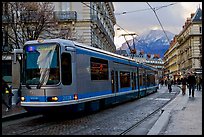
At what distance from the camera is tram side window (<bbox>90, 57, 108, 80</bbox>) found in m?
16.6

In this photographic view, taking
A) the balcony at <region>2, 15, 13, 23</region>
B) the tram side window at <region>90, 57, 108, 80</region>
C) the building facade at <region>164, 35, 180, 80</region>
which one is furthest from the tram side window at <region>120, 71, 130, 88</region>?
the building facade at <region>164, 35, 180, 80</region>

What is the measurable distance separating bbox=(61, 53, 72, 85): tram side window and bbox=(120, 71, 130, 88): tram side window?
8417 millimetres

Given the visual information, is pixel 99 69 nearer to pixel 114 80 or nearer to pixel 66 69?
pixel 114 80

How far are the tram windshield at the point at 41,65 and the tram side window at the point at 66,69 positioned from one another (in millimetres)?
288

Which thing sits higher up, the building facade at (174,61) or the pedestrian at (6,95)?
the building facade at (174,61)

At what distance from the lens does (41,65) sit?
45.0 ft

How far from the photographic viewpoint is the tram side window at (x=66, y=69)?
13.8 m

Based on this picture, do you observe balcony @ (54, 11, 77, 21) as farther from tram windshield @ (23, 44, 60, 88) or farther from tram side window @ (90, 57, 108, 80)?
tram windshield @ (23, 44, 60, 88)

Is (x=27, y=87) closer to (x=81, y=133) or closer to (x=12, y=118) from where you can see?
(x=12, y=118)

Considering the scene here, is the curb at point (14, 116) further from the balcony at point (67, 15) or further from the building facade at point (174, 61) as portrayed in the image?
the building facade at point (174, 61)

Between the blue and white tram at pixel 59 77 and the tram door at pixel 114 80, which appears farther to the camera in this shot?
the tram door at pixel 114 80

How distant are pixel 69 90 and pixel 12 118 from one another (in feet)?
10.3

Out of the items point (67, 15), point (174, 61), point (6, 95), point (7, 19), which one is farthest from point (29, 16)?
point (174, 61)

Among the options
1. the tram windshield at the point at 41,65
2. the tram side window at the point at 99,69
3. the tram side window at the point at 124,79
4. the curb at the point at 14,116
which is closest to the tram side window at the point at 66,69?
the tram windshield at the point at 41,65
